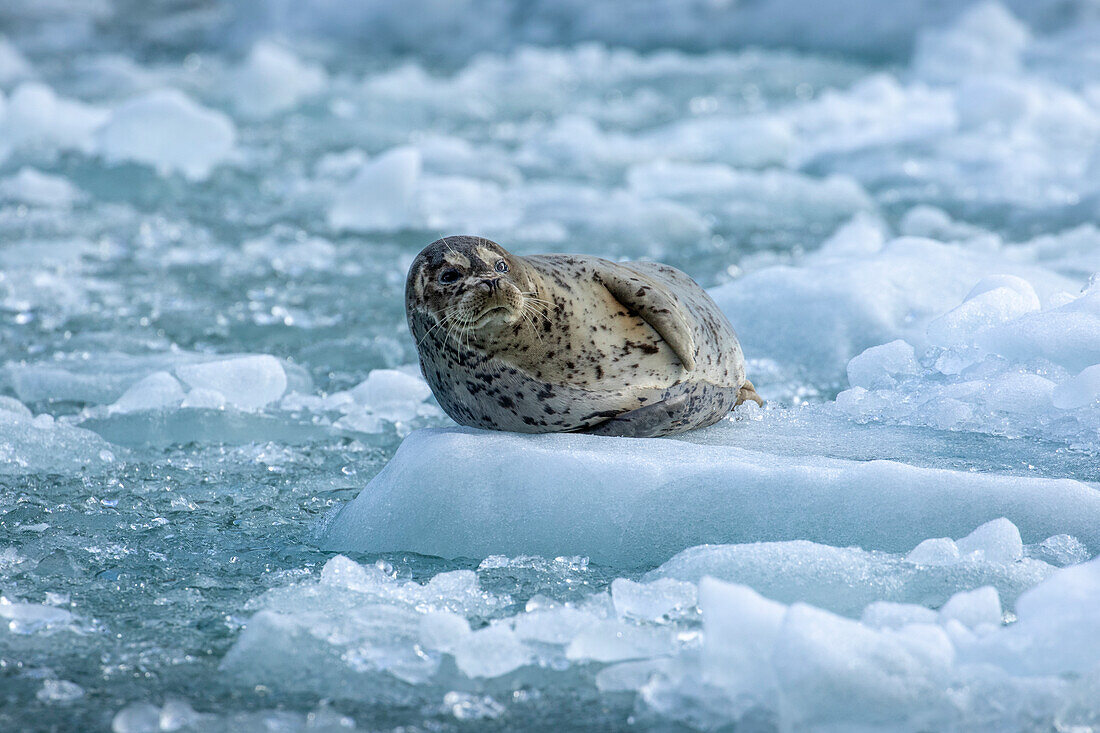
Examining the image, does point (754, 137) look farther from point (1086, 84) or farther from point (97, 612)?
point (97, 612)

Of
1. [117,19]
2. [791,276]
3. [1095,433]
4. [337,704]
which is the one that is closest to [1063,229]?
[791,276]

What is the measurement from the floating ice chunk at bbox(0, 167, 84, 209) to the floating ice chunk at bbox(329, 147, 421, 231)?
71.4 inches

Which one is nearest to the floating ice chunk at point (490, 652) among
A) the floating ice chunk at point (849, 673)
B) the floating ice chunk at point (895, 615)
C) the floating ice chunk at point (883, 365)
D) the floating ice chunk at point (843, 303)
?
the floating ice chunk at point (849, 673)

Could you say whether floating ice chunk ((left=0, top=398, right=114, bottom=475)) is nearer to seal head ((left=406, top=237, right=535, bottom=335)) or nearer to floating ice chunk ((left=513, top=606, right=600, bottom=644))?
seal head ((left=406, top=237, right=535, bottom=335))

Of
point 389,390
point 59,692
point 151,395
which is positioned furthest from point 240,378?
point 59,692

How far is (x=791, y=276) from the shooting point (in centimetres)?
486

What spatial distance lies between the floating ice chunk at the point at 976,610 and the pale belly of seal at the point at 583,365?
110 cm

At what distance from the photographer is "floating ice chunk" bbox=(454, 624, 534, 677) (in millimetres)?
2285

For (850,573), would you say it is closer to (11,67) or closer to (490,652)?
(490,652)

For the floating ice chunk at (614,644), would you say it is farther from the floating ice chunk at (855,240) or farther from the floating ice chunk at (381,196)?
the floating ice chunk at (381,196)

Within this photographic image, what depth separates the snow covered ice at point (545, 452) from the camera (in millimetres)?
2189

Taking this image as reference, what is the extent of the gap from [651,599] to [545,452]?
0.62 metres

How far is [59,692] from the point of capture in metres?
2.23

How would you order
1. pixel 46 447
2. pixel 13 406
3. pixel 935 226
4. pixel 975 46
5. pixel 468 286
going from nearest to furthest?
pixel 468 286, pixel 46 447, pixel 13 406, pixel 935 226, pixel 975 46
